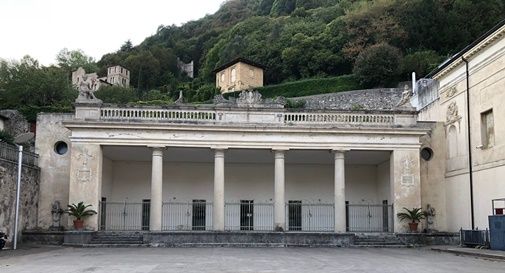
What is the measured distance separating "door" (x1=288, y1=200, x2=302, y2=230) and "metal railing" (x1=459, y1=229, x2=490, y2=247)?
10223mm

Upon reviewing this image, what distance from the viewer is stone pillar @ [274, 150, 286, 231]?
2577 centimetres

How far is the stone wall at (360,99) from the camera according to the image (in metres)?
57.9

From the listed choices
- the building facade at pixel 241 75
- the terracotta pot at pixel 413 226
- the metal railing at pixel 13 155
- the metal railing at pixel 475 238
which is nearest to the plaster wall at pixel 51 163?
the metal railing at pixel 13 155

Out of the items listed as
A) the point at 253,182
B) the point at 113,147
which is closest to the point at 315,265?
the point at 113,147

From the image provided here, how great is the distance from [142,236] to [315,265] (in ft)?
37.1

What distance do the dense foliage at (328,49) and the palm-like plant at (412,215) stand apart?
36469 millimetres

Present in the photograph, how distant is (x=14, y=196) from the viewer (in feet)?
77.9

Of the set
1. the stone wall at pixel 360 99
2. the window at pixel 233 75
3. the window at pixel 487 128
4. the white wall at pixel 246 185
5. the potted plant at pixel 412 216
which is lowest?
the potted plant at pixel 412 216

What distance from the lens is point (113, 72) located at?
114 metres

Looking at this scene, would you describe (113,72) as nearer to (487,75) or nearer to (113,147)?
(113,147)

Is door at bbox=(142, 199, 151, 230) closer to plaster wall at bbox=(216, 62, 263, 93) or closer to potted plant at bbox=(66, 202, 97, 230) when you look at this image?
potted plant at bbox=(66, 202, 97, 230)

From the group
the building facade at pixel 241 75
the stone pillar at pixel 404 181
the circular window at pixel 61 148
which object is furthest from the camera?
the building facade at pixel 241 75

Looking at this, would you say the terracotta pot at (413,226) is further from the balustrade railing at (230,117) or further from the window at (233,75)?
the window at (233,75)

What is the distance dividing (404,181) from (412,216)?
1.77 meters
